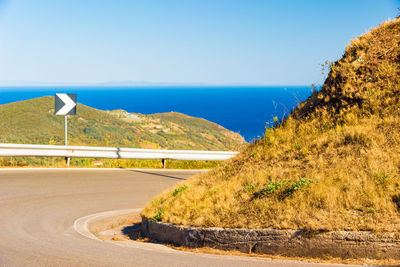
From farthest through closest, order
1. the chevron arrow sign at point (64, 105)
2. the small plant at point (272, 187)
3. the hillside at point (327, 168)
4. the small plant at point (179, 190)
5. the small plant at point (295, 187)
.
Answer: the chevron arrow sign at point (64, 105), the small plant at point (179, 190), the small plant at point (272, 187), the small plant at point (295, 187), the hillside at point (327, 168)

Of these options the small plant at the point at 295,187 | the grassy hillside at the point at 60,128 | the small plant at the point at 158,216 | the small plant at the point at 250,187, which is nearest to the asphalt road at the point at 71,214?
the small plant at the point at 158,216

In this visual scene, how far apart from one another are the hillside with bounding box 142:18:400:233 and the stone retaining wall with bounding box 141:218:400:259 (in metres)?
0.12

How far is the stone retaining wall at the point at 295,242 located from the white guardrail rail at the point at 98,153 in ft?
31.5

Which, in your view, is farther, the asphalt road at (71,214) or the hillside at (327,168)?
the hillside at (327,168)

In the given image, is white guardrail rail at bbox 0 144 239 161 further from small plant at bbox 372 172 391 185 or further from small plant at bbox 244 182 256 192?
small plant at bbox 372 172 391 185

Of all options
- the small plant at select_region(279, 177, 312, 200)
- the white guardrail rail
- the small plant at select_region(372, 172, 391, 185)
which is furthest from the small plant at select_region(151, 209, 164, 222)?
the white guardrail rail

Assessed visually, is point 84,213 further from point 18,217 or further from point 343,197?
point 343,197

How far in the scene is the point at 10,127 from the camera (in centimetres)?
3556

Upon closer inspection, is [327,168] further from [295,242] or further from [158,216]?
[158,216]

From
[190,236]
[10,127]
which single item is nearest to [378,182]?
[190,236]

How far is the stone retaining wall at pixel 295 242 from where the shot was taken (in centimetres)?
601

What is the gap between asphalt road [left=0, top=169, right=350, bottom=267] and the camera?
20.8 ft

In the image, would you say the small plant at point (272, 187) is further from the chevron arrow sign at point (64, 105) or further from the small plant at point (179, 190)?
the chevron arrow sign at point (64, 105)

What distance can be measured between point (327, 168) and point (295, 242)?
2.05 m
